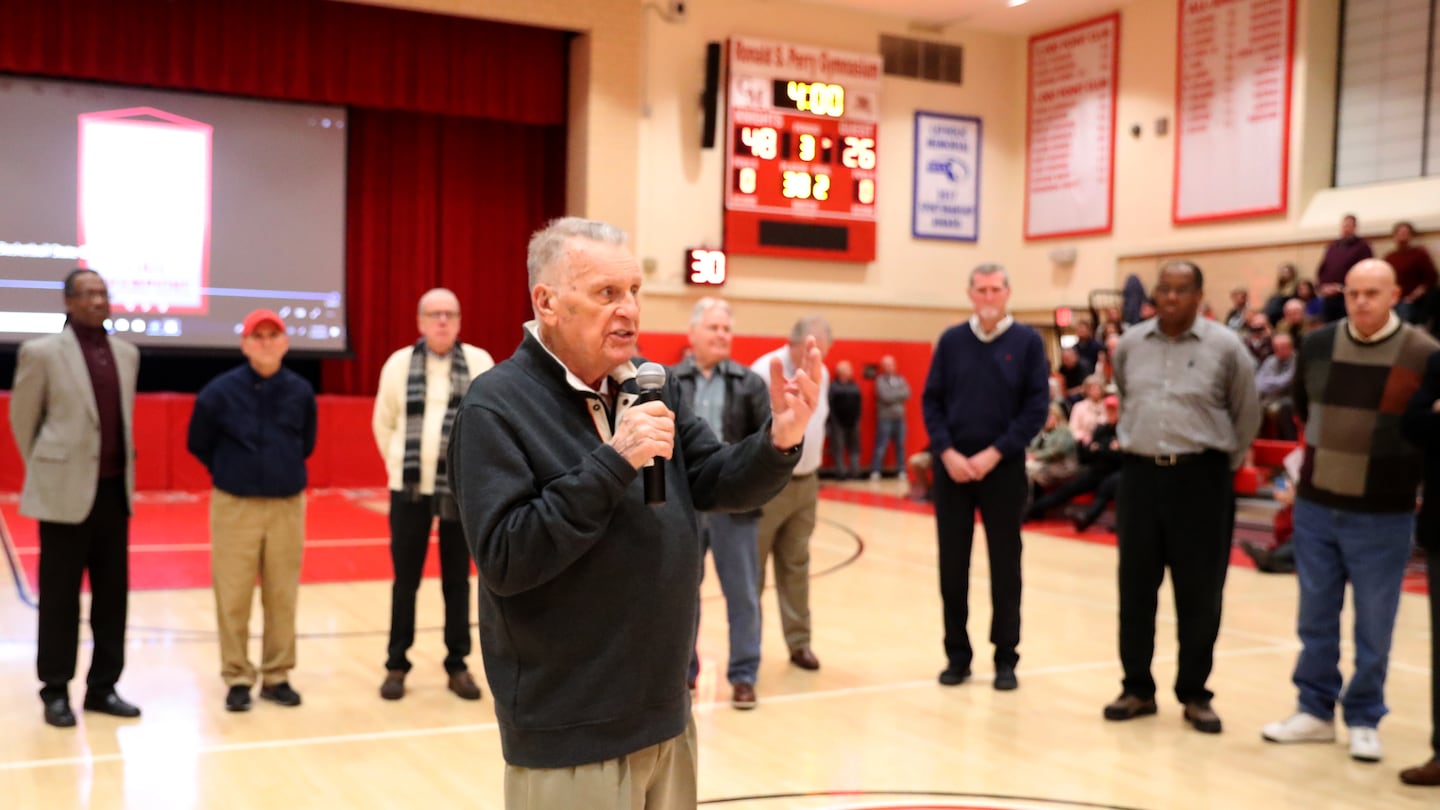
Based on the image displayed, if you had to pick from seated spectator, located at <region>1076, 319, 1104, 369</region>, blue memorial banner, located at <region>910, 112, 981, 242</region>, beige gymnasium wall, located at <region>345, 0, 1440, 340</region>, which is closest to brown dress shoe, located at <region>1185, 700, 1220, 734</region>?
beige gymnasium wall, located at <region>345, 0, 1440, 340</region>

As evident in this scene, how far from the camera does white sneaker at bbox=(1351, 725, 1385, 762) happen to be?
507cm

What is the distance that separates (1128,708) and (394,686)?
10.8ft

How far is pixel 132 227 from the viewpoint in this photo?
46.9 feet

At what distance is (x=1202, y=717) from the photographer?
5523mm

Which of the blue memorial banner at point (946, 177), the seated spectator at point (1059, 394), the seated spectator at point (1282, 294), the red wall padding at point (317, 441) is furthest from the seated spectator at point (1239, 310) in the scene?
the red wall padding at point (317, 441)

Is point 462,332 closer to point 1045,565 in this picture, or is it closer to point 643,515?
point 1045,565

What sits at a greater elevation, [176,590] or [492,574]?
[492,574]

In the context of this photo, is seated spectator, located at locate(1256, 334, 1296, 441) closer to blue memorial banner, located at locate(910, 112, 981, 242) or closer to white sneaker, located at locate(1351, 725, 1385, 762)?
blue memorial banner, located at locate(910, 112, 981, 242)

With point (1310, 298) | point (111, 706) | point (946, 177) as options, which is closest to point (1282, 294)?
point (1310, 298)

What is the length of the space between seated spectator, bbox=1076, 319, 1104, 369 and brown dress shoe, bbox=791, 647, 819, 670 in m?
10.7

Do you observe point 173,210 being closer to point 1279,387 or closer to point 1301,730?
point 1279,387

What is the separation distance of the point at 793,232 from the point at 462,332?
4.60m

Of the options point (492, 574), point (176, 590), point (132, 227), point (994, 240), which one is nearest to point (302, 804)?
point (492, 574)

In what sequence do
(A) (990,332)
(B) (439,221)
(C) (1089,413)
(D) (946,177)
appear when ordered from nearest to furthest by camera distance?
(A) (990,332) → (C) (1089,413) → (B) (439,221) → (D) (946,177)
